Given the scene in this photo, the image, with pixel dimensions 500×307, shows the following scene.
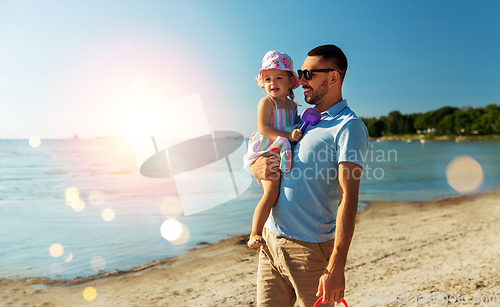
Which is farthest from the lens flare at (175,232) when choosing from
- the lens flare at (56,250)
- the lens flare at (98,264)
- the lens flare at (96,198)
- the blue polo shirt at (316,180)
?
the blue polo shirt at (316,180)

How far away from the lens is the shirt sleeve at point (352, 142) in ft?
5.67

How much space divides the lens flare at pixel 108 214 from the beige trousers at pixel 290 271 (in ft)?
35.6

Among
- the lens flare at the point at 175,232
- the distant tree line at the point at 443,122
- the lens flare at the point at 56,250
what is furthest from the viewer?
the distant tree line at the point at 443,122

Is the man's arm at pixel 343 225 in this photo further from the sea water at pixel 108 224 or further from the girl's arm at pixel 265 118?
the sea water at pixel 108 224

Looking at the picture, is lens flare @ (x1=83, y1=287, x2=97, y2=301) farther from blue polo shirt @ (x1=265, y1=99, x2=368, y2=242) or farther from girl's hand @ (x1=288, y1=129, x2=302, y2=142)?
girl's hand @ (x1=288, y1=129, x2=302, y2=142)

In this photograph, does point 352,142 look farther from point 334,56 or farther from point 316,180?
point 334,56

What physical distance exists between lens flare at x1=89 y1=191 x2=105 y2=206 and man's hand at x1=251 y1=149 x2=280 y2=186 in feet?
49.2

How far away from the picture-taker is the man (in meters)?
1.76

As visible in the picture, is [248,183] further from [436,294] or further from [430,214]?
[436,294]

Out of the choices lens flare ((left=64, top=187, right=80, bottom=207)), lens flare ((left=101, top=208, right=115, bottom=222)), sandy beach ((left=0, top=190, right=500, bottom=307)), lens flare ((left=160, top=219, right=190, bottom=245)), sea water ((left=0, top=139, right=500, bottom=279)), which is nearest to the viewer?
sandy beach ((left=0, top=190, right=500, bottom=307))

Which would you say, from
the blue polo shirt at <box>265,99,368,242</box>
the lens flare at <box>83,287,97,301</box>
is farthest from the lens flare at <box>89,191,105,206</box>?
the blue polo shirt at <box>265,99,368,242</box>

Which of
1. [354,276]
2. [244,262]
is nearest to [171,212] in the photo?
[244,262]

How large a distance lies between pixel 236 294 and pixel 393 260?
10.7 feet

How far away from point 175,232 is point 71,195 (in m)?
11.7
